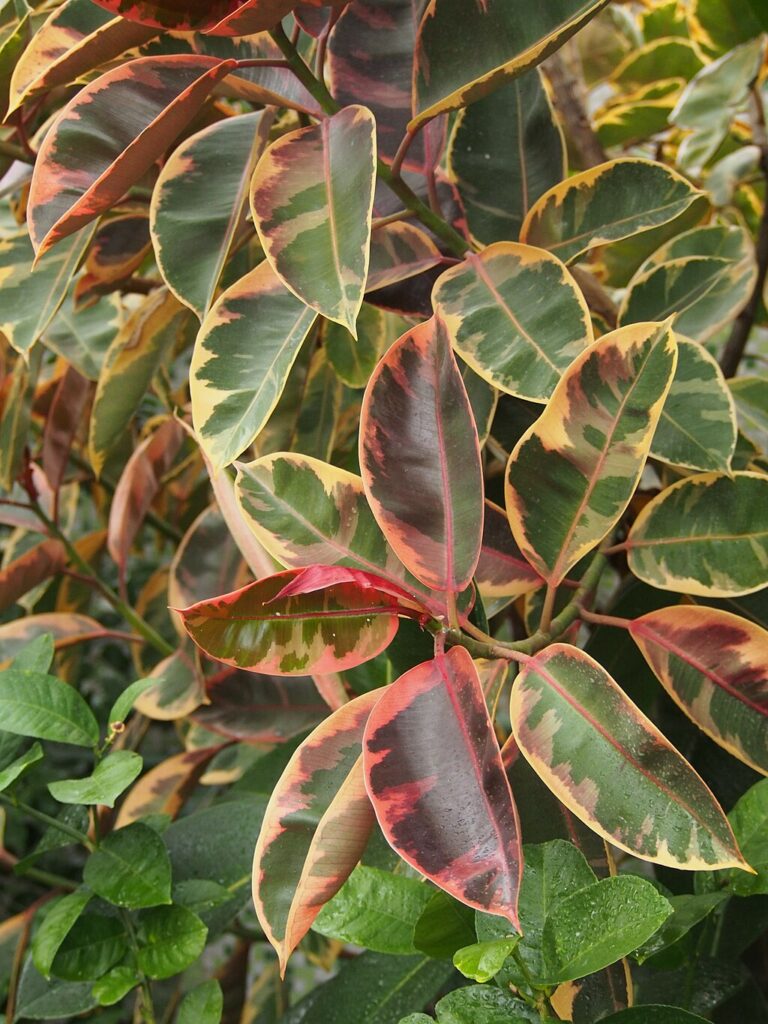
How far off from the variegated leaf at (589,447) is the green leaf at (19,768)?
320 mm

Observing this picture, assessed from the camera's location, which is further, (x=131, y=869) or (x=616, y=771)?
(x=131, y=869)

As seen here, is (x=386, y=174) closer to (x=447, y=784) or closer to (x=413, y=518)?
(x=413, y=518)

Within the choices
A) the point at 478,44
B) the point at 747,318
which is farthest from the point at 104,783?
the point at 747,318

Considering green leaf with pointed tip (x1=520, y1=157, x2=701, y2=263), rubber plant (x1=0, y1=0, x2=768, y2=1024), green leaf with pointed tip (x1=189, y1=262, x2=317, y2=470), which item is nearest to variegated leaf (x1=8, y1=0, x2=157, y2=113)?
rubber plant (x1=0, y1=0, x2=768, y2=1024)

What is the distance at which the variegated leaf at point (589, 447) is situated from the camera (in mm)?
470

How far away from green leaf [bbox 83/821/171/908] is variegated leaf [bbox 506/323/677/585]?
1.04 feet

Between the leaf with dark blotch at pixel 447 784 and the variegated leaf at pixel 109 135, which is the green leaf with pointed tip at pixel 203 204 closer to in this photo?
the variegated leaf at pixel 109 135

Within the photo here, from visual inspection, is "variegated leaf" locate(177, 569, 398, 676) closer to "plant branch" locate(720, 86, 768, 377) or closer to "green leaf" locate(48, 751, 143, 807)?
"green leaf" locate(48, 751, 143, 807)

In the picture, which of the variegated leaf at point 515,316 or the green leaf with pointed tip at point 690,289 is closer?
the variegated leaf at point 515,316

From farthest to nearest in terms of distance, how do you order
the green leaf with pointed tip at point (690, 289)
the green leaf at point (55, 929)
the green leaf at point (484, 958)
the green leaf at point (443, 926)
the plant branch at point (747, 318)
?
the plant branch at point (747, 318)
the green leaf with pointed tip at point (690, 289)
the green leaf at point (55, 929)
the green leaf at point (443, 926)
the green leaf at point (484, 958)

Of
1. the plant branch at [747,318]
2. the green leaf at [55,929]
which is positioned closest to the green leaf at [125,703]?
the green leaf at [55,929]

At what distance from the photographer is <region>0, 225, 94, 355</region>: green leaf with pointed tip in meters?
0.62

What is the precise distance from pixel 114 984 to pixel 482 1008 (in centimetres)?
29

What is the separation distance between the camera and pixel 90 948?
2.07 feet
